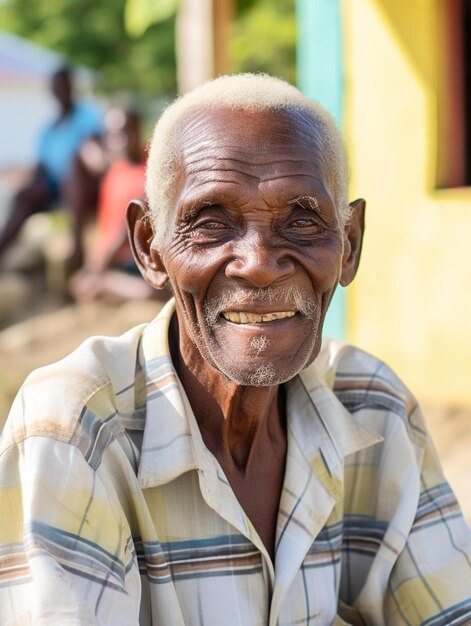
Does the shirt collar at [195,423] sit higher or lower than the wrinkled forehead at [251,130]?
lower

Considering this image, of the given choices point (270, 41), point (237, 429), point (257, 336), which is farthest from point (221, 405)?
point (270, 41)

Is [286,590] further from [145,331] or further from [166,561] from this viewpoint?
[145,331]

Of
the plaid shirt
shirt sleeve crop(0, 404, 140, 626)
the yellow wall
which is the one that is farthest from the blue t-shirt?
shirt sleeve crop(0, 404, 140, 626)

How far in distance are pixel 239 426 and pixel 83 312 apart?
5832mm

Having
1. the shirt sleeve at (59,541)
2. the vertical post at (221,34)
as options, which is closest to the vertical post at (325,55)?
the vertical post at (221,34)

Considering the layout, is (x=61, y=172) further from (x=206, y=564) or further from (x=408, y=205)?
(x=206, y=564)

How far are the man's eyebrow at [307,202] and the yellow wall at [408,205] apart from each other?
3.64 metres

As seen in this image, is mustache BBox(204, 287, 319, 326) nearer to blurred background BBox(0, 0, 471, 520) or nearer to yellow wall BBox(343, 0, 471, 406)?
blurred background BBox(0, 0, 471, 520)

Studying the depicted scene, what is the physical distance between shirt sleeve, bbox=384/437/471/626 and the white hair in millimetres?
697

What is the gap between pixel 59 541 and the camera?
1685mm

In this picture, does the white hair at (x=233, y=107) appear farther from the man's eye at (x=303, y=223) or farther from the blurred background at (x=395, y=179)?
the blurred background at (x=395, y=179)

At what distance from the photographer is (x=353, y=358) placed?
235cm

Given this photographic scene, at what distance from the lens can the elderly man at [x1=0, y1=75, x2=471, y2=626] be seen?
67.9 inches

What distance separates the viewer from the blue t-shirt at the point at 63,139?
28.3 ft
